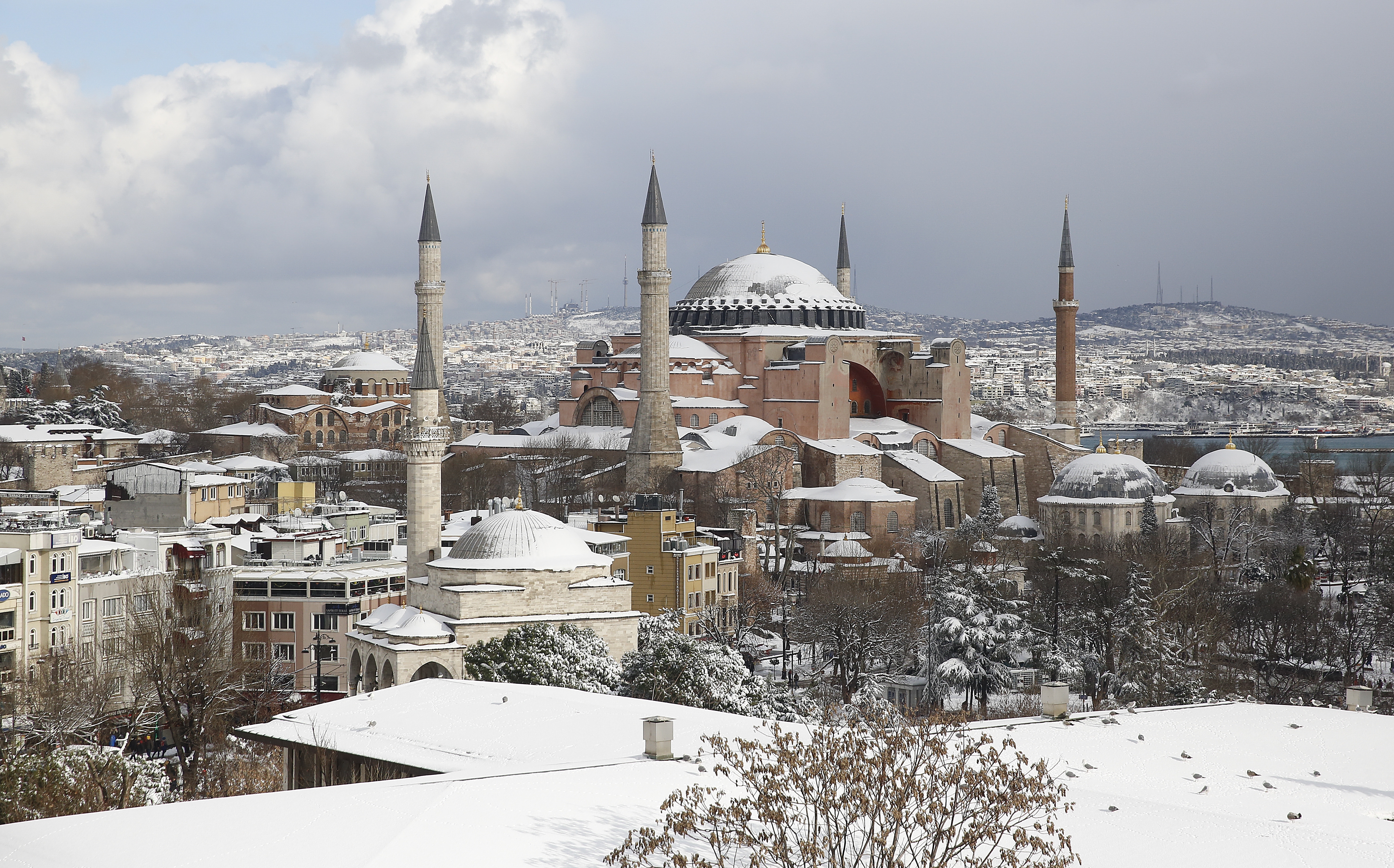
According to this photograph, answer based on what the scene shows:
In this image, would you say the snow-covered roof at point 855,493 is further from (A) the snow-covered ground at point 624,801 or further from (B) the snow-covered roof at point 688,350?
(A) the snow-covered ground at point 624,801

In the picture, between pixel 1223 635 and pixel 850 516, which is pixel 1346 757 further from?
pixel 850 516

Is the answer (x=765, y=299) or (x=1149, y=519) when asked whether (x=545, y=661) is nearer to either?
(x=1149, y=519)

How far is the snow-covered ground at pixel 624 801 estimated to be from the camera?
8570 millimetres

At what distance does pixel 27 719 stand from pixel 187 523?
12.2 meters

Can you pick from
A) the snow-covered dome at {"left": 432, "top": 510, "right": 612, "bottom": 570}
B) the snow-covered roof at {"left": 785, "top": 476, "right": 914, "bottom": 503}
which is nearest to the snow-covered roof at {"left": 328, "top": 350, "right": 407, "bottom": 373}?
the snow-covered roof at {"left": 785, "top": 476, "right": 914, "bottom": 503}

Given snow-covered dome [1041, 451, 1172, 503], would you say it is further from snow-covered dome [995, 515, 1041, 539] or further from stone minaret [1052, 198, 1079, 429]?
stone minaret [1052, 198, 1079, 429]

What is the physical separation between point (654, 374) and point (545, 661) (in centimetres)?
1500

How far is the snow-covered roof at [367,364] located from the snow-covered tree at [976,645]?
4136 centimetres

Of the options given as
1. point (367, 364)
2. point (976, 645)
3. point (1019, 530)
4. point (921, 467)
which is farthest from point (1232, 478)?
point (367, 364)

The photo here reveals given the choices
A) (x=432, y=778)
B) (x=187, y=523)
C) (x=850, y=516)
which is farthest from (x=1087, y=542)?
(x=432, y=778)

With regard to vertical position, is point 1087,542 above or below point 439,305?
below

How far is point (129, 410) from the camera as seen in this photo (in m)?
64.8

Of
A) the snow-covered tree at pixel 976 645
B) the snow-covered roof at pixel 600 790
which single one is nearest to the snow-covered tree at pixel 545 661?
the snow-covered roof at pixel 600 790

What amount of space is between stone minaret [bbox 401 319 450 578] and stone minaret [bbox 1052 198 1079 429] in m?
21.7
